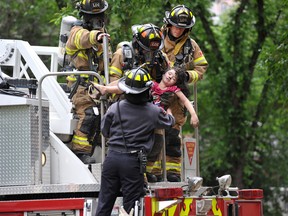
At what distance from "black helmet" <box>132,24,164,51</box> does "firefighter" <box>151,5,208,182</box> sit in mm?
608

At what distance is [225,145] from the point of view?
20578mm

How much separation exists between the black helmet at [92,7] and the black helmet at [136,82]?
4.51ft

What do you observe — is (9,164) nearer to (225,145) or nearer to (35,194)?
(35,194)

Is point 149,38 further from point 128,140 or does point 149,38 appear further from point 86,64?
point 128,140

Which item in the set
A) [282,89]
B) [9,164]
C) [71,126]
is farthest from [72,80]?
[282,89]

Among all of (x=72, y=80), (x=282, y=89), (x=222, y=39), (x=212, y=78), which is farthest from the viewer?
(x=222, y=39)

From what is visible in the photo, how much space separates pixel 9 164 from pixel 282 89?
7.11 m

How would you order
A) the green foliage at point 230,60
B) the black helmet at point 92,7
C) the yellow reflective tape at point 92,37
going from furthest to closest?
the green foliage at point 230,60
the black helmet at point 92,7
the yellow reflective tape at point 92,37

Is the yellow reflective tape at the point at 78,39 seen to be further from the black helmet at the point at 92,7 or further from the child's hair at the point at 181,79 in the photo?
the child's hair at the point at 181,79

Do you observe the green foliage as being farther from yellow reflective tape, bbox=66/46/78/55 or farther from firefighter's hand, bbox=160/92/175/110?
firefighter's hand, bbox=160/92/175/110

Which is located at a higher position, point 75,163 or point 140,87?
point 140,87

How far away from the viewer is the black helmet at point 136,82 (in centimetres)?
912

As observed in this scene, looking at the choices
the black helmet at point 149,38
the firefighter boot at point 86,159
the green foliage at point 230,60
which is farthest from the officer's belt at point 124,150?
the green foliage at point 230,60

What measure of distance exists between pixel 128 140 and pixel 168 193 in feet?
2.01
